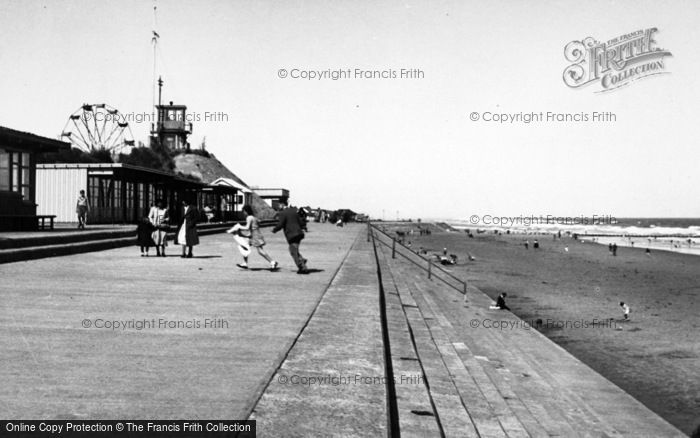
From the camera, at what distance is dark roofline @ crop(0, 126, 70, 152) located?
17786 millimetres

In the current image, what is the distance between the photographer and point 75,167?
86.5ft

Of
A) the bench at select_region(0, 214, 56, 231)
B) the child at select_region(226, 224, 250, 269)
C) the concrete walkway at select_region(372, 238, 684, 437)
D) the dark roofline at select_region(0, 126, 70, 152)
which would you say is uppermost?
the dark roofline at select_region(0, 126, 70, 152)

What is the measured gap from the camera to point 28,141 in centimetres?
1870

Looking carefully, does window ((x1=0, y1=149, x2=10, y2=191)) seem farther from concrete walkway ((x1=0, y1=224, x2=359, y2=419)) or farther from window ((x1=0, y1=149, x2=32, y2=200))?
concrete walkway ((x1=0, y1=224, x2=359, y2=419))

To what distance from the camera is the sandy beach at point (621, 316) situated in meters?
8.45

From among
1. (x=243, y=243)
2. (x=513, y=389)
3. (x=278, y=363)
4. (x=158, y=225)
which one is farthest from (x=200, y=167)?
(x=278, y=363)

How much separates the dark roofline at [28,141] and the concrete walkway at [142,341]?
9.57 m

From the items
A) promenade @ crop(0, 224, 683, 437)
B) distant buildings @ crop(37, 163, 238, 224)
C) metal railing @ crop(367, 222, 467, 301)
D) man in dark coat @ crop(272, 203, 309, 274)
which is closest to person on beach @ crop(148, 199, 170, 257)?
promenade @ crop(0, 224, 683, 437)

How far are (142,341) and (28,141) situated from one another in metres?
16.9

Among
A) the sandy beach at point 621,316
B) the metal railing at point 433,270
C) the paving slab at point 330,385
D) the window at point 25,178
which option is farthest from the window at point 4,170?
the paving slab at point 330,385

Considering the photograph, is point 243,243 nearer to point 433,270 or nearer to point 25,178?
point 25,178

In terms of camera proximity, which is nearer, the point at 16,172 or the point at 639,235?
the point at 16,172

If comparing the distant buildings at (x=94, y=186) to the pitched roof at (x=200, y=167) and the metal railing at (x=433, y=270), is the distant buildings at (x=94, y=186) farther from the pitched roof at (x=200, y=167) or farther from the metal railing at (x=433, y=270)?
the pitched roof at (x=200, y=167)

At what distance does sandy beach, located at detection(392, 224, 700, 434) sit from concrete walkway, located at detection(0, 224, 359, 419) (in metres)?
5.21
